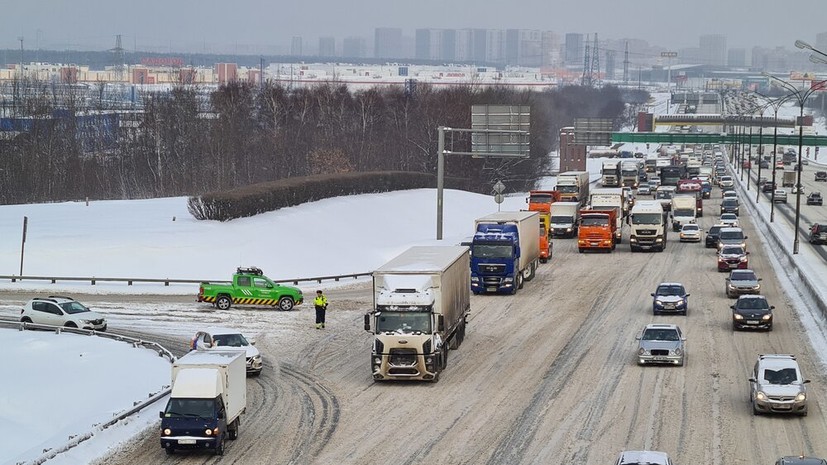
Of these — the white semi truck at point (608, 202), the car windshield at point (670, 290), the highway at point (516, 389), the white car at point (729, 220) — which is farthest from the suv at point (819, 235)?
the car windshield at point (670, 290)

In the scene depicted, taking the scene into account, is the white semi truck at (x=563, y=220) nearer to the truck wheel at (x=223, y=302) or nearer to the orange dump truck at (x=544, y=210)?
the orange dump truck at (x=544, y=210)

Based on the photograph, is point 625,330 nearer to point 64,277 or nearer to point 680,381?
point 680,381

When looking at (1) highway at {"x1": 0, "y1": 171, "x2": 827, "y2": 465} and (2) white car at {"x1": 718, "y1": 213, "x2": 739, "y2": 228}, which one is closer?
(1) highway at {"x1": 0, "y1": 171, "x2": 827, "y2": 465}

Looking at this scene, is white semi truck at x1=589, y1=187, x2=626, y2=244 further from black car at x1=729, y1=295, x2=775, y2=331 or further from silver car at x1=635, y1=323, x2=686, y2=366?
silver car at x1=635, y1=323, x2=686, y2=366

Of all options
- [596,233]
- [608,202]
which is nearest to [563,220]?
[608,202]

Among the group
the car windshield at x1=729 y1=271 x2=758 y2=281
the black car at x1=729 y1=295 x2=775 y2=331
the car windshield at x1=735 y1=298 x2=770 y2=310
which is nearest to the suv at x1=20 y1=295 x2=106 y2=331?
the black car at x1=729 y1=295 x2=775 y2=331

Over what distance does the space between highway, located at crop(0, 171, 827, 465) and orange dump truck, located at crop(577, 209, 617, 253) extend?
46.9ft

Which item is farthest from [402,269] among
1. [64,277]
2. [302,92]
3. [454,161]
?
[302,92]

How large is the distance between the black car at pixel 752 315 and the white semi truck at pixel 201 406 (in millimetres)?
21873

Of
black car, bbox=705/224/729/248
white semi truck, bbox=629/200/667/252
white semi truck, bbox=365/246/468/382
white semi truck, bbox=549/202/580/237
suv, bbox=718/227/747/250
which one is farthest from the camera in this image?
white semi truck, bbox=549/202/580/237

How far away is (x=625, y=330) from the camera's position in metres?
44.6

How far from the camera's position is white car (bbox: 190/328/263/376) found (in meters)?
35.8

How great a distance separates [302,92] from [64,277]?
309 ft

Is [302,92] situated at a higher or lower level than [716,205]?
higher
